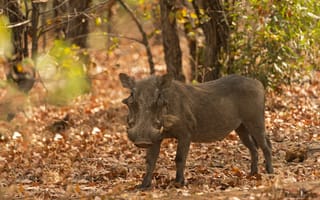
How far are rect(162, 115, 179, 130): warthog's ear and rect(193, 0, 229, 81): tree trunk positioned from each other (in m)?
6.51

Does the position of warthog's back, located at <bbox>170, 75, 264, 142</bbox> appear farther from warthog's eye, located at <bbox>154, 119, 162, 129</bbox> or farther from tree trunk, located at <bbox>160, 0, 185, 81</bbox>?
tree trunk, located at <bbox>160, 0, 185, 81</bbox>

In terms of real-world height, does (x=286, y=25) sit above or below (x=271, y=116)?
above

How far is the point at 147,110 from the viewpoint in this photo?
762 cm

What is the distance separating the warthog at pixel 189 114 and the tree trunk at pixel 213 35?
526cm

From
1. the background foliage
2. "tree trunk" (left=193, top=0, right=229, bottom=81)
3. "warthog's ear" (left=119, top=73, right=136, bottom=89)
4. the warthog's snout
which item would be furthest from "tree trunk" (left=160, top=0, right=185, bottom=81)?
the warthog's snout

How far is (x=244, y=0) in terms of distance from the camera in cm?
1374

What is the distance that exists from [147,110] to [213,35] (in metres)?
7.30

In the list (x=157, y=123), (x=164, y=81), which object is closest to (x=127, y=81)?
(x=164, y=81)

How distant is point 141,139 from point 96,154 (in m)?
4.55

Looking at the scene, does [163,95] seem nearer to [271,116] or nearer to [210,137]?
[210,137]

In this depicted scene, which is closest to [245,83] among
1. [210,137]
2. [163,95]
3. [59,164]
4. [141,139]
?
[210,137]

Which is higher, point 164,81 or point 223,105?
point 164,81

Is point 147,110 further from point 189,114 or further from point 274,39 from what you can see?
point 274,39

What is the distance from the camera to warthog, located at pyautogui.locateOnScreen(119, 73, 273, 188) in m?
7.64
